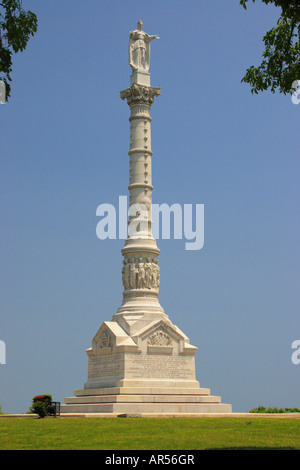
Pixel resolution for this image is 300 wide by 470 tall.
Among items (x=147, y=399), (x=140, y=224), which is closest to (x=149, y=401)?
(x=147, y=399)

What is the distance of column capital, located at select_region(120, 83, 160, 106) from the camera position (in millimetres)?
40500

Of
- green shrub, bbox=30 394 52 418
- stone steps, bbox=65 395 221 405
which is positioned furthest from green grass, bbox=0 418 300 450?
stone steps, bbox=65 395 221 405

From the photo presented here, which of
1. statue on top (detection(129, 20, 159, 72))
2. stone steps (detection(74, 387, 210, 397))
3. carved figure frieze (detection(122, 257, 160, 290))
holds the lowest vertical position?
stone steps (detection(74, 387, 210, 397))

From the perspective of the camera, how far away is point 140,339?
3572 centimetres

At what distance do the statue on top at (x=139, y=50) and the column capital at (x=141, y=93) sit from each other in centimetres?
151

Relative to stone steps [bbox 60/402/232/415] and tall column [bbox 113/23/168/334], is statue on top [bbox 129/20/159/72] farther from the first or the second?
stone steps [bbox 60/402/232/415]

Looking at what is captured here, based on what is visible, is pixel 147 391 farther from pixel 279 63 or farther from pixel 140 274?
pixel 279 63

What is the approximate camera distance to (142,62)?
41625mm

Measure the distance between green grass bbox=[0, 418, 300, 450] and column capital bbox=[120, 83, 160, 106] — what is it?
23.8 metres

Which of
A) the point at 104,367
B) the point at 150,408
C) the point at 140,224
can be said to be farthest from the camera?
the point at 140,224

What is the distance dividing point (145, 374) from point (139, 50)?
21.3m

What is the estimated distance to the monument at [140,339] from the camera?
33.8 meters

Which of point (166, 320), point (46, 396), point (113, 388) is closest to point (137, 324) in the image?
point (166, 320)
